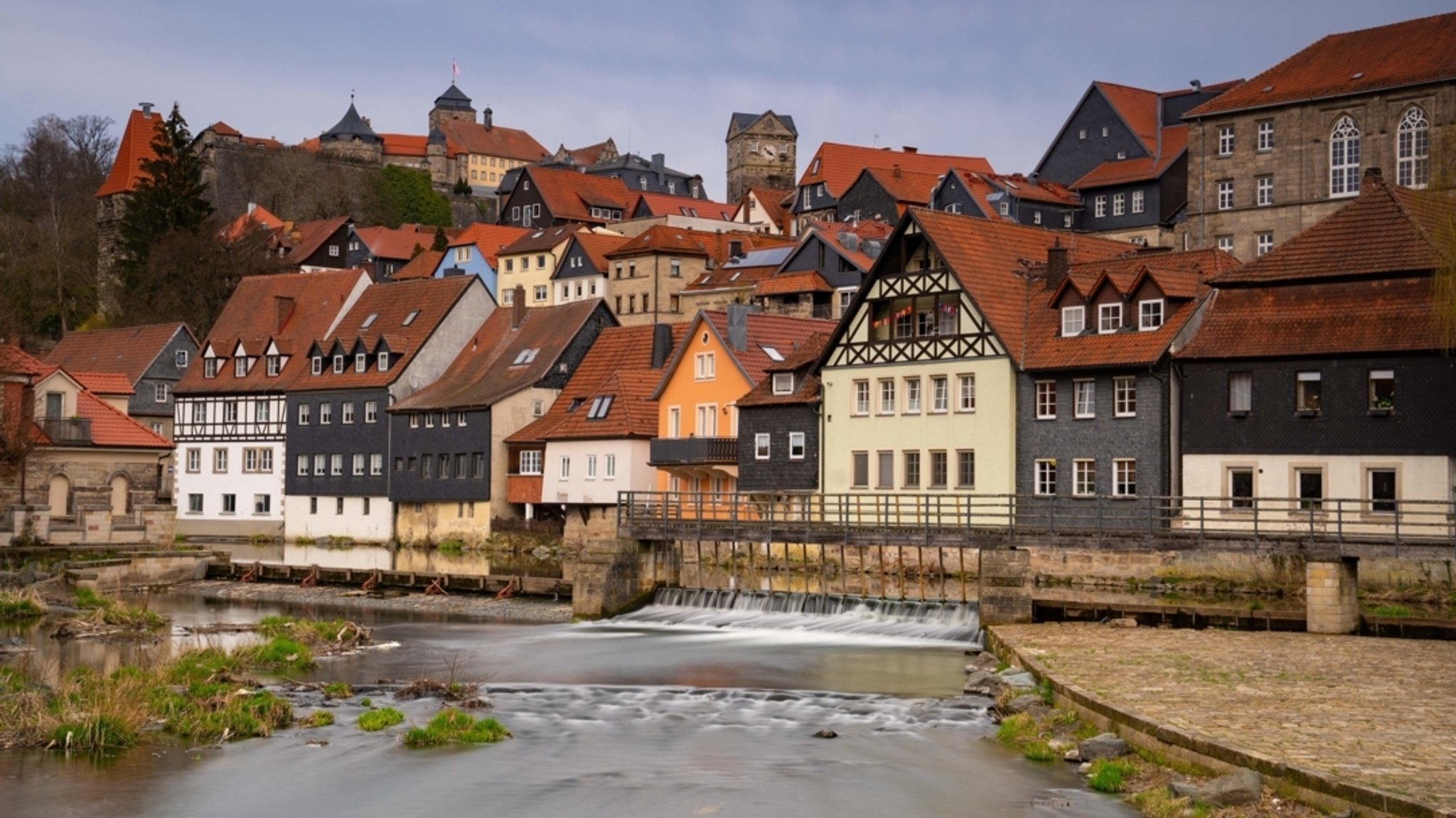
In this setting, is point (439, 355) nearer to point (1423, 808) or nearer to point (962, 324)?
point (962, 324)

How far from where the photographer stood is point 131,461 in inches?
2498

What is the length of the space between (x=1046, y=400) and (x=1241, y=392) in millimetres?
6109

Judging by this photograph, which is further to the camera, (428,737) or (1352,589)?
(1352,589)

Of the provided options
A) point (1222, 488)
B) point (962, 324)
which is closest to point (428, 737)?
point (1222, 488)

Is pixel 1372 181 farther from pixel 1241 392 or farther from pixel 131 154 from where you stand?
pixel 131 154

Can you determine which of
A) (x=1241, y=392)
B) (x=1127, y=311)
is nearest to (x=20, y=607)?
(x=1127, y=311)

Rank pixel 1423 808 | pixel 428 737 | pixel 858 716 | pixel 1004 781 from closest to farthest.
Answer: pixel 1423 808 → pixel 1004 781 → pixel 428 737 → pixel 858 716

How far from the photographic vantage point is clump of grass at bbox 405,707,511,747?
24.5 metres

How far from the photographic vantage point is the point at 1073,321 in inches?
1832

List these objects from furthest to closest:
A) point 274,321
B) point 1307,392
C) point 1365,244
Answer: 1. point 274,321
2. point 1307,392
3. point 1365,244

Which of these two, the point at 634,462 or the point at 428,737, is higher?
the point at 634,462

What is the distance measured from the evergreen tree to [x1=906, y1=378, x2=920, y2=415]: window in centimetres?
6675

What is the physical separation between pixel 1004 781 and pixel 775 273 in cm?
7419

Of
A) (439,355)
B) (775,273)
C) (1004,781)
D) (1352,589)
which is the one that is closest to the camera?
(1004,781)
